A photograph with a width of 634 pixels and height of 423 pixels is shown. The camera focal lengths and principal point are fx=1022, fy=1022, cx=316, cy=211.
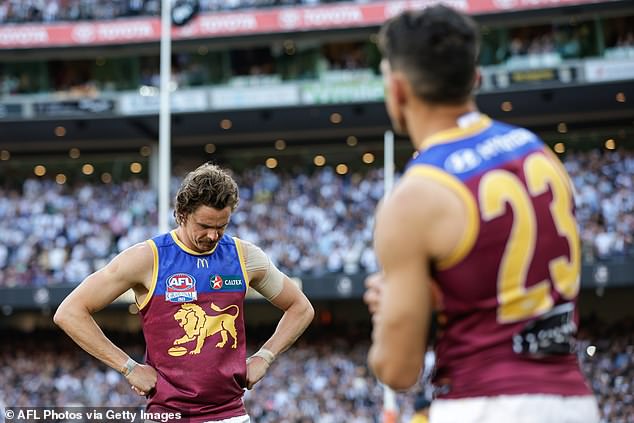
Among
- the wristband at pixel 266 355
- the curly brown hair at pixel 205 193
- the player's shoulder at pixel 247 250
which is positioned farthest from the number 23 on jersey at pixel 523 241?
the wristband at pixel 266 355

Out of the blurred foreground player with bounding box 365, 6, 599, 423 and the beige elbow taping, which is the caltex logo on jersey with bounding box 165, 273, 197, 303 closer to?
the beige elbow taping

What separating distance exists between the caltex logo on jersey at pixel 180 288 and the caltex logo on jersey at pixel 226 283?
0.11 meters

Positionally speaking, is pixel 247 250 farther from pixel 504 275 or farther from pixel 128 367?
pixel 504 275

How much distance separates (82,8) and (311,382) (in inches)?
659

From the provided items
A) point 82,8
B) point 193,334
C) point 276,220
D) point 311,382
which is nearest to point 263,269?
point 193,334

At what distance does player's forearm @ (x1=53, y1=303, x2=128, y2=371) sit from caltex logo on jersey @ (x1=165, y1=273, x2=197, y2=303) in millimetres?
422

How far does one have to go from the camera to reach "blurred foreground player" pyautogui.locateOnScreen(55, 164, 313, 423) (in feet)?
17.7

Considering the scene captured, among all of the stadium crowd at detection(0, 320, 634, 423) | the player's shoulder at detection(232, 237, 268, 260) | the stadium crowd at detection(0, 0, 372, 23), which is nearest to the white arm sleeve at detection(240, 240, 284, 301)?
the player's shoulder at detection(232, 237, 268, 260)

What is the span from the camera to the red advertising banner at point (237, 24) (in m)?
30.6

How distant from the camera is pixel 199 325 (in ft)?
18.0

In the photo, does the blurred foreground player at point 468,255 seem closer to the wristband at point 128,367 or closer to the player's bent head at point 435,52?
A: the player's bent head at point 435,52

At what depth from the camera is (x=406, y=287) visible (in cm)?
281

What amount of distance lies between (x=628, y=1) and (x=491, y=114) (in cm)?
563

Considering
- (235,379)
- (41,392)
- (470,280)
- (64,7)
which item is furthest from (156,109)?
(470,280)
